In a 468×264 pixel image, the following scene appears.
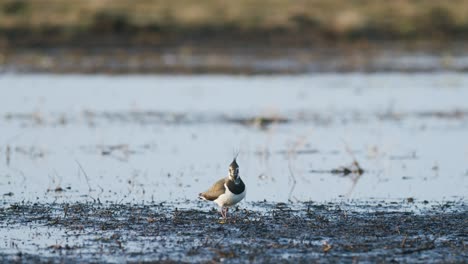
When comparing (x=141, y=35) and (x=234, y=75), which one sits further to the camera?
(x=141, y=35)

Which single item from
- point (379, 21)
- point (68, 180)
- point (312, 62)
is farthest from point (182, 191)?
point (379, 21)

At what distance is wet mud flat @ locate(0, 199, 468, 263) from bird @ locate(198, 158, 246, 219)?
23cm

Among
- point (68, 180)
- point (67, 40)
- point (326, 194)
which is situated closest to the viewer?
point (326, 194)

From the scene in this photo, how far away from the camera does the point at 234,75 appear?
28656 mm

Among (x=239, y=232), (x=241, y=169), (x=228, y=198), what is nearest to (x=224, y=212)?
(x=228, y=198)

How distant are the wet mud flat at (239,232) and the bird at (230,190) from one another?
0.74 feet

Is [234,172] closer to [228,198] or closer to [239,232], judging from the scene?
[228,198]

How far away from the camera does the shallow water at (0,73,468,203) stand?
44.2 feet

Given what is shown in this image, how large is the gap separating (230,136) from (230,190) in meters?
7.46

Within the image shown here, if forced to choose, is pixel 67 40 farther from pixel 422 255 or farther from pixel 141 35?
pixel 422 255

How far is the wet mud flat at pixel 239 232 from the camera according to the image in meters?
9.34

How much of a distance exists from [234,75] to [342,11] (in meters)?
11.6

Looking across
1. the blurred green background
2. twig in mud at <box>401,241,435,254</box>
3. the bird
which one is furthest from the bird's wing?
the blurred green background

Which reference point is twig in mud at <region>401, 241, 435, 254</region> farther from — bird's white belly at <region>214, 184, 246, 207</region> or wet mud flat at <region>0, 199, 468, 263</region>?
bird's white belly at <region>214, 184, 246, 207</region>
